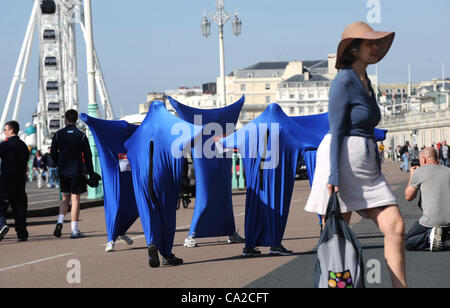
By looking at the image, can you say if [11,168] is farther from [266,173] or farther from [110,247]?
[266,173]

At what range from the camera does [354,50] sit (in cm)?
622

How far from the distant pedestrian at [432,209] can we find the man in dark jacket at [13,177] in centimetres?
618

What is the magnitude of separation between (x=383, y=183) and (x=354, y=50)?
35.2 inches

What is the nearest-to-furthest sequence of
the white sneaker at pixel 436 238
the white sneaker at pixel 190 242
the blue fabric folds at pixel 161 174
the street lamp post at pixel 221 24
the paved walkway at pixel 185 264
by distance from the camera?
the paved walkway at pixel 185 264 → the blue fabric folds at pixel 161 174 → the white sneaker at pixel 436 238 → the white sneaker at pixel 190 242 → the street lamp post at pixel 221 24

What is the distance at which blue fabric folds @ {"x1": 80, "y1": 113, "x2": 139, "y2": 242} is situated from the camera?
11352 mm

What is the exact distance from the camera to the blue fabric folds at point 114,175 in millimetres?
11352

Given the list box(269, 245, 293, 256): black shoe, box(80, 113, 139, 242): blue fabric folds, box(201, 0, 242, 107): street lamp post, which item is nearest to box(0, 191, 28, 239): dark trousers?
box(80, 113, 139, 242): blue fabric folds

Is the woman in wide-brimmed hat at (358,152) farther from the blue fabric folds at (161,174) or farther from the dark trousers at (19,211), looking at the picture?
the dark trousers at (19,211)

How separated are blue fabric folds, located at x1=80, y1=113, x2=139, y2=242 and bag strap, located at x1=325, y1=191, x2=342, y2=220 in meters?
5.77

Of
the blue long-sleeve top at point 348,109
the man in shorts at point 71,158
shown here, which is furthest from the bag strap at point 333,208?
the man in shorts at point 71,158

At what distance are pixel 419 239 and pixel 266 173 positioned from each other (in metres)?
1.80

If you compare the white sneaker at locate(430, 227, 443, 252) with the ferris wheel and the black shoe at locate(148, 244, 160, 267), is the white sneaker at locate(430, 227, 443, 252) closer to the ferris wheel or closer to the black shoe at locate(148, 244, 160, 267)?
the black shoe at locate(148, 244, 160, 267)
